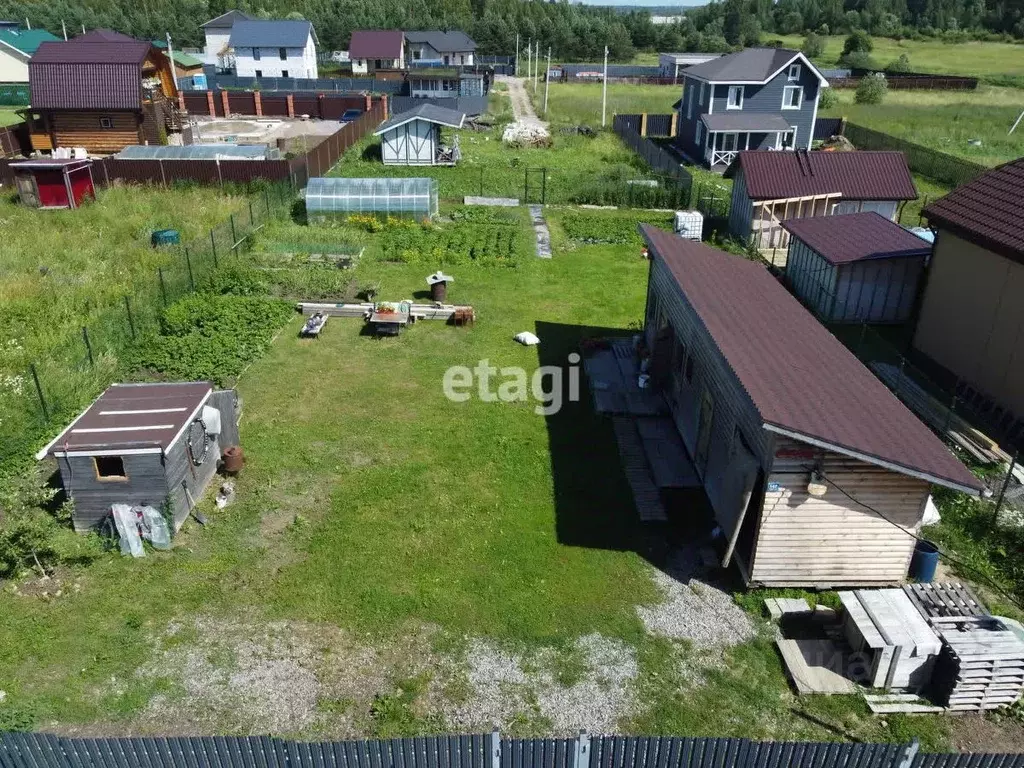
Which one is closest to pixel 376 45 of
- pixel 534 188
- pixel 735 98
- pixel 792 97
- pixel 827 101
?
pixel 827 101

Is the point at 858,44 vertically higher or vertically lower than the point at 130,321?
higher

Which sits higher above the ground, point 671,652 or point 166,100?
point 166,100

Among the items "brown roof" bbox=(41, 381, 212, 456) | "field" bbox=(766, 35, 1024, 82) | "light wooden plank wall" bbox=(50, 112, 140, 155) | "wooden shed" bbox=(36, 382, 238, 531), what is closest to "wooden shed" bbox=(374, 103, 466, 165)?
"light wooden plank wall" bbox=(50, 112, 140, 155)

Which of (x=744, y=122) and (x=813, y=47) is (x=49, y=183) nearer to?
(x=744, y=122)

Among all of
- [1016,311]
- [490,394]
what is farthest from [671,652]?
[1016,311]

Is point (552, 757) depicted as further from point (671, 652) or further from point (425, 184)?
point (425, 184)

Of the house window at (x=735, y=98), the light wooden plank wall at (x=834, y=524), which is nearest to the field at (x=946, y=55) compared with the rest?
the house window at (x=735, y=98)
